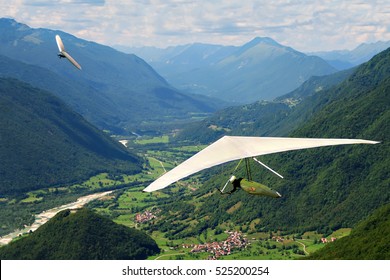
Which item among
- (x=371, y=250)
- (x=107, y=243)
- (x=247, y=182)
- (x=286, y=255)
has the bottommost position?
(x=286, y=255)

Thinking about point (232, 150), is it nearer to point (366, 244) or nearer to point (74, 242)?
point (366, 244)

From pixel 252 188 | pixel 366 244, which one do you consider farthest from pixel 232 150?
pixel 366 244

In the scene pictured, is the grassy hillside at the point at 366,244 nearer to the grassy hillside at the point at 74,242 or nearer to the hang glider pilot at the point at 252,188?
the grassy hillside at the point at 74,242

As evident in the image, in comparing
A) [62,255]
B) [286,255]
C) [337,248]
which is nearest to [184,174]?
[337,248]

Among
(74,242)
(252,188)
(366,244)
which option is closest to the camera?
(252,188)

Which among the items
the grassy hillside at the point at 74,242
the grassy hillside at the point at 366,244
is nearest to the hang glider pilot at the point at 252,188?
the grassy hillside at the point at 366,244
